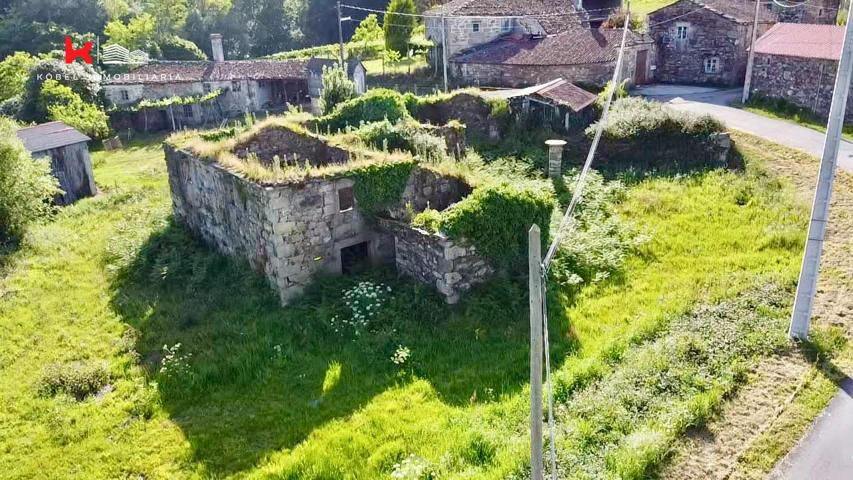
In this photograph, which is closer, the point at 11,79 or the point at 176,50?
the point at 11,79

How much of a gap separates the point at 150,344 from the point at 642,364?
960cm

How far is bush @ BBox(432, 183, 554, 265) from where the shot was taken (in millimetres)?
12969

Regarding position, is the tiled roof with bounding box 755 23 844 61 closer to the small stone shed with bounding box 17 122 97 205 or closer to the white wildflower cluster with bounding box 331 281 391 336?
the white wildflower cluster with bounding box 331 281 391 336

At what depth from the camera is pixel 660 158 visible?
20.0 metres

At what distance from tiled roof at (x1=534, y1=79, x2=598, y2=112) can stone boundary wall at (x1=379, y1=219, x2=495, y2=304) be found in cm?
1065

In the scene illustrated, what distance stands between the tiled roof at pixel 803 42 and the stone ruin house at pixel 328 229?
1683 cm

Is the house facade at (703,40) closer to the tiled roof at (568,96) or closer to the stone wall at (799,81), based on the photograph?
the stone wall at (799,81)

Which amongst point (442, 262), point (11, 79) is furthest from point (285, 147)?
point (11, 79)

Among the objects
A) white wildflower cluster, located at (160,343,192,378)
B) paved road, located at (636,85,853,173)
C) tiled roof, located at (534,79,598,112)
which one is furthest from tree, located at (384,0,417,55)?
white wildflower cluster, located at (160,343,192,378)

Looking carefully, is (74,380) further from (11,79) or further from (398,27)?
(11,79)

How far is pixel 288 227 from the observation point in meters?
13.6

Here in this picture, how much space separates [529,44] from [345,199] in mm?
22040

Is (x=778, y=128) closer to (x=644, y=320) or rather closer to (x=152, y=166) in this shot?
(x=644, y=320)

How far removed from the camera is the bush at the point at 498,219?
42.5 ft
